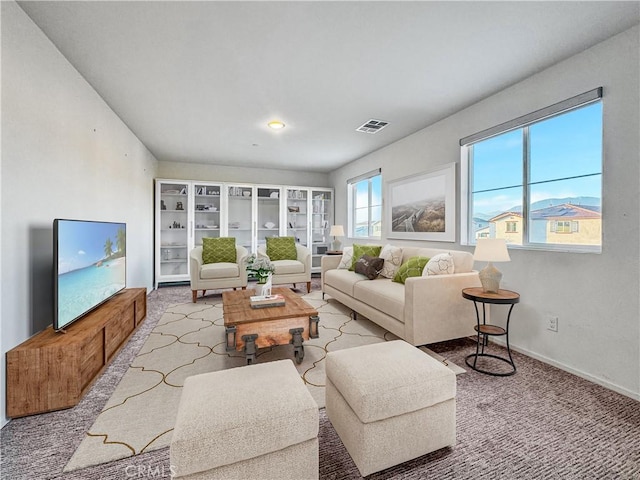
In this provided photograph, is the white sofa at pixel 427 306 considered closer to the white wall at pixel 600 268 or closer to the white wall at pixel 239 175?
the white wall at pixel 600 268

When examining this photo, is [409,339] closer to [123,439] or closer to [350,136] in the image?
[123,439]

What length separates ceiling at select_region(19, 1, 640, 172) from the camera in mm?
1731

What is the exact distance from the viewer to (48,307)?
1972 millimetres

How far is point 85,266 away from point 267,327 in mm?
1426

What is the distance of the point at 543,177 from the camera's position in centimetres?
245

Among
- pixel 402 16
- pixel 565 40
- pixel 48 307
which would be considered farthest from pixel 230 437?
A: pixel 565 40

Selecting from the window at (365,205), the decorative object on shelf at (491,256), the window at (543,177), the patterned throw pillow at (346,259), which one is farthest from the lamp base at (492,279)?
the window at (365,205)

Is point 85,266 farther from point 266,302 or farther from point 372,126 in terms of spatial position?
point 372,126

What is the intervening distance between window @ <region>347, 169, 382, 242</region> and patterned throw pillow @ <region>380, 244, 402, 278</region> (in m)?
1.29

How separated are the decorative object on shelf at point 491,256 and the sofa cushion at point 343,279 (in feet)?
4.23

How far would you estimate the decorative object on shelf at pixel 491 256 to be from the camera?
222 centimetres

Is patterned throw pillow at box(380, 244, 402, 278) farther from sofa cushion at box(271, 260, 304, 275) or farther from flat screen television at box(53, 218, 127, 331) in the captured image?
flat screen television at box(53, 218, 127, 331)

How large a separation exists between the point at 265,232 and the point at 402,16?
16.1 feet

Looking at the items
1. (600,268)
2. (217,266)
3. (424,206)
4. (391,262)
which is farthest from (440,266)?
(217,266)
